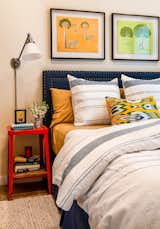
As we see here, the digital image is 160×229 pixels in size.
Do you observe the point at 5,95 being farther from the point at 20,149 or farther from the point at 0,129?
the point at 20,149

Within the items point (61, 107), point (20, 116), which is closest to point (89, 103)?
point (61, 107)

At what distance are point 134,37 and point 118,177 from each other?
7.69 ft

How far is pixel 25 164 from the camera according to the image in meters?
2.66

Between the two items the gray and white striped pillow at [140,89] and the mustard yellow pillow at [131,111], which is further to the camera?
the gray and white striped pillow at [140,89]

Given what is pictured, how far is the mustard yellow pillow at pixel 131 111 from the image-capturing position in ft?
7.41

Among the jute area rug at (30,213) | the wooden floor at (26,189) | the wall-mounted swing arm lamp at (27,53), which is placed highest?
the wall-mounted swing arm lamp at (27,53)

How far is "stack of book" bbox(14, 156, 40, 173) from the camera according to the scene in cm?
262

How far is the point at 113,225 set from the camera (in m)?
1.09

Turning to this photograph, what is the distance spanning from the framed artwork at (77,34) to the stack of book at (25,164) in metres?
1.13

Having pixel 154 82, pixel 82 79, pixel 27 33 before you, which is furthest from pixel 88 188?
pixel 27 33

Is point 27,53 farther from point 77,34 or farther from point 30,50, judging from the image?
point 77,34

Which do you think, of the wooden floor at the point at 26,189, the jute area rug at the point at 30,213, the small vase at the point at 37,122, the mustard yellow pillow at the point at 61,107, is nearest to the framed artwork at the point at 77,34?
the mustard yellow pillow at the point at 61,107

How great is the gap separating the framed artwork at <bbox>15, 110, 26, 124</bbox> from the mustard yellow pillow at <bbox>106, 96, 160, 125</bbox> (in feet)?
2.99

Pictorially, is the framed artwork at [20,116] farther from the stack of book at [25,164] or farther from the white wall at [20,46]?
the stack of book at [25,164]
